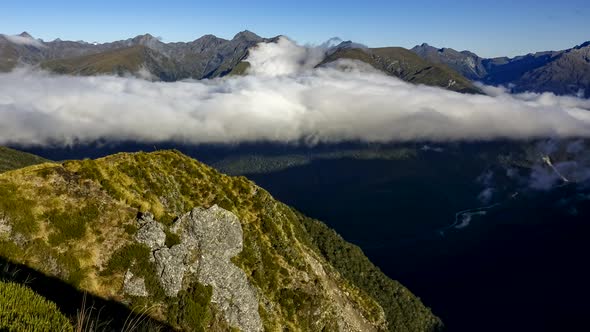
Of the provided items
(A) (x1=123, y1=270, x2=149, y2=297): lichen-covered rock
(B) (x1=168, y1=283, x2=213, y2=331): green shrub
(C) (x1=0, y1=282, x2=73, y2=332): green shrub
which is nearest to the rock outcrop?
(A) (x1=123, y1=270, x2=149, y2=297): lichen-covered rock

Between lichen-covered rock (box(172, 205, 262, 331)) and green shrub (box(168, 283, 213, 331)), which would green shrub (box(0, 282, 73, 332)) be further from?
lichen-covered rock (box(172, 205, 262, 331))

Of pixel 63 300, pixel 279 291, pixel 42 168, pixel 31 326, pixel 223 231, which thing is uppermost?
pixel 31 326

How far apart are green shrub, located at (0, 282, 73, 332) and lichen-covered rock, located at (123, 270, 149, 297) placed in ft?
137

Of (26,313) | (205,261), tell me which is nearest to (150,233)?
(205,261)

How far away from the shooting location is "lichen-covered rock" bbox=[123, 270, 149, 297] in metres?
52.6

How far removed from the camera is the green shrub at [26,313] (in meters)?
12.0

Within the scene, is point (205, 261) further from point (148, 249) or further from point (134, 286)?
point (134, 286)

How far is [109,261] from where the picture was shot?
53844mm

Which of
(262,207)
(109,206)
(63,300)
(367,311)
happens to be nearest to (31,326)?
(63,300)

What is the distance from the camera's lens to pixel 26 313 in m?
12.5

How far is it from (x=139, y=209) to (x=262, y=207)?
52553 millimetres

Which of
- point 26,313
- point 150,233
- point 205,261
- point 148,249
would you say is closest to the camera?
point 26,313

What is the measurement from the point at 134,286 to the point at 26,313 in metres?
43.0

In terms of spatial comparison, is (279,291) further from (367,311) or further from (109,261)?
(367,311)
